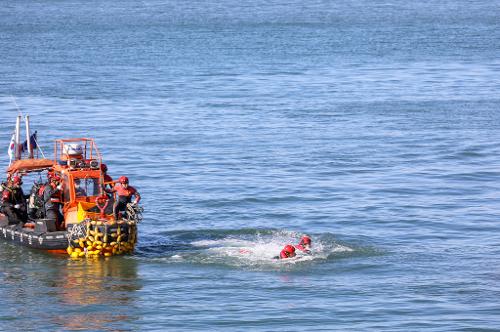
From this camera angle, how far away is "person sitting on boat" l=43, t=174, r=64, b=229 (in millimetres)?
31141

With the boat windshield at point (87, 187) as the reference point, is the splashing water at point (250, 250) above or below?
below

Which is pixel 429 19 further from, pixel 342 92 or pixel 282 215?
pixel 282 215

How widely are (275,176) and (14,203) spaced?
12.4 metres

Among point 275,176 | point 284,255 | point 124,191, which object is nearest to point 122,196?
point 124,191

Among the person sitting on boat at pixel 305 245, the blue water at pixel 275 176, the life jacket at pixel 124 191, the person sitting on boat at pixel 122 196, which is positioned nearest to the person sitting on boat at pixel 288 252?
the blue water at pixel 275 176

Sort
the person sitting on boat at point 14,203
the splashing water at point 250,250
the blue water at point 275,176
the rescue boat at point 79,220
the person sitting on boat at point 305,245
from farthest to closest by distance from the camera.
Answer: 1. the person sitting on boat at point 14,203
2. the person sitting on boat at point 305,245
3. the splashing water at point 250,250
4. the rescue boat at point 79,220
5. the blue water at point 275,176

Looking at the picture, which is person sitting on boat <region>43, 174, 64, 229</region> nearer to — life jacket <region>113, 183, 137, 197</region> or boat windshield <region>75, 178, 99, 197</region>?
boat windshield <region>75, 178, 99, 197</region>

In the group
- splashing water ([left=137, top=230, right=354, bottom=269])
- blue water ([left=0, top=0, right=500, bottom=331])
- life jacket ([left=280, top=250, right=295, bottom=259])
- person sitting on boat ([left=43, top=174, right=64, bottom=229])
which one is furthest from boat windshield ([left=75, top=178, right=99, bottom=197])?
life jacket ([left=280, top=250, right=295, bottom=259])

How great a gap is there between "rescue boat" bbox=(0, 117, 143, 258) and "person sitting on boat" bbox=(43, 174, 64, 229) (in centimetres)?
7

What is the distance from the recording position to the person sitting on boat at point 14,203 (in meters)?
32.3

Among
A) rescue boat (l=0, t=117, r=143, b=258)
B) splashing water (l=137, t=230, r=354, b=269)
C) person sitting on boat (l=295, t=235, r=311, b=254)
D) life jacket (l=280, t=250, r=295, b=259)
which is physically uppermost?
rescue boat (l=0, t=117, r=143, b=258)

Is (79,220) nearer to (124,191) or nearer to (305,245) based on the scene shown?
(124,191)

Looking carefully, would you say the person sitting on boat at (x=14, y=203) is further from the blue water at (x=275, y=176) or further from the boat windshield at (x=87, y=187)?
the boat windshield at (x=87, y=187)

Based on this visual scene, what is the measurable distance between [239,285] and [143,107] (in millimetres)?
29811
